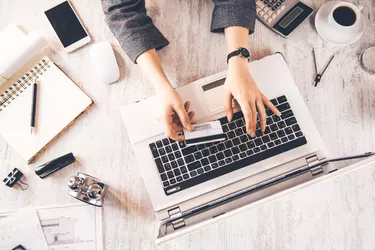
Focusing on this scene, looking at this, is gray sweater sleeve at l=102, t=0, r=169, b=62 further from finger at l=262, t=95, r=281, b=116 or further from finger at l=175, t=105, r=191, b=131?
finger at l=262, t=95, r=281, b=116

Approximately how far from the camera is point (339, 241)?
0.96 meters

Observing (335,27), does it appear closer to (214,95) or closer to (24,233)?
(214,95)

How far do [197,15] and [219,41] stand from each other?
0.10m

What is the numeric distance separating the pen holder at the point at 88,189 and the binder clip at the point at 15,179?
0.14m

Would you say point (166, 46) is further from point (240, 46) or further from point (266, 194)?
point (266, 194)

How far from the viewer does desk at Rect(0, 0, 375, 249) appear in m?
0.96

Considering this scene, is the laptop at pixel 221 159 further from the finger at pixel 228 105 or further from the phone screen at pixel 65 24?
the phone screen at pixel 65 24

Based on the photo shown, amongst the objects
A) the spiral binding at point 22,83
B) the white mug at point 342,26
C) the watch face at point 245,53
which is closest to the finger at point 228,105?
the watch face at point 245,53

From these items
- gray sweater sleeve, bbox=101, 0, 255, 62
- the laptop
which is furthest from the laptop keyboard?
gray sweater sleeve, bbox=101, 0, 255, 62

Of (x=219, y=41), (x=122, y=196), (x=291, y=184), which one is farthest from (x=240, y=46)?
(x=122, y=196)

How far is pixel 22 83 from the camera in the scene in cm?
101

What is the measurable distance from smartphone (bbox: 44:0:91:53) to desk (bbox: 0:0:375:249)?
0.02 meters

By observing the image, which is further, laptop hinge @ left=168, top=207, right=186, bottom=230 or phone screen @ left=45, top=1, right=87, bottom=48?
phone screen @ left=45, top=1, right=87, bottom=48

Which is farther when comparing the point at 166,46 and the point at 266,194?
the point at 166,46
